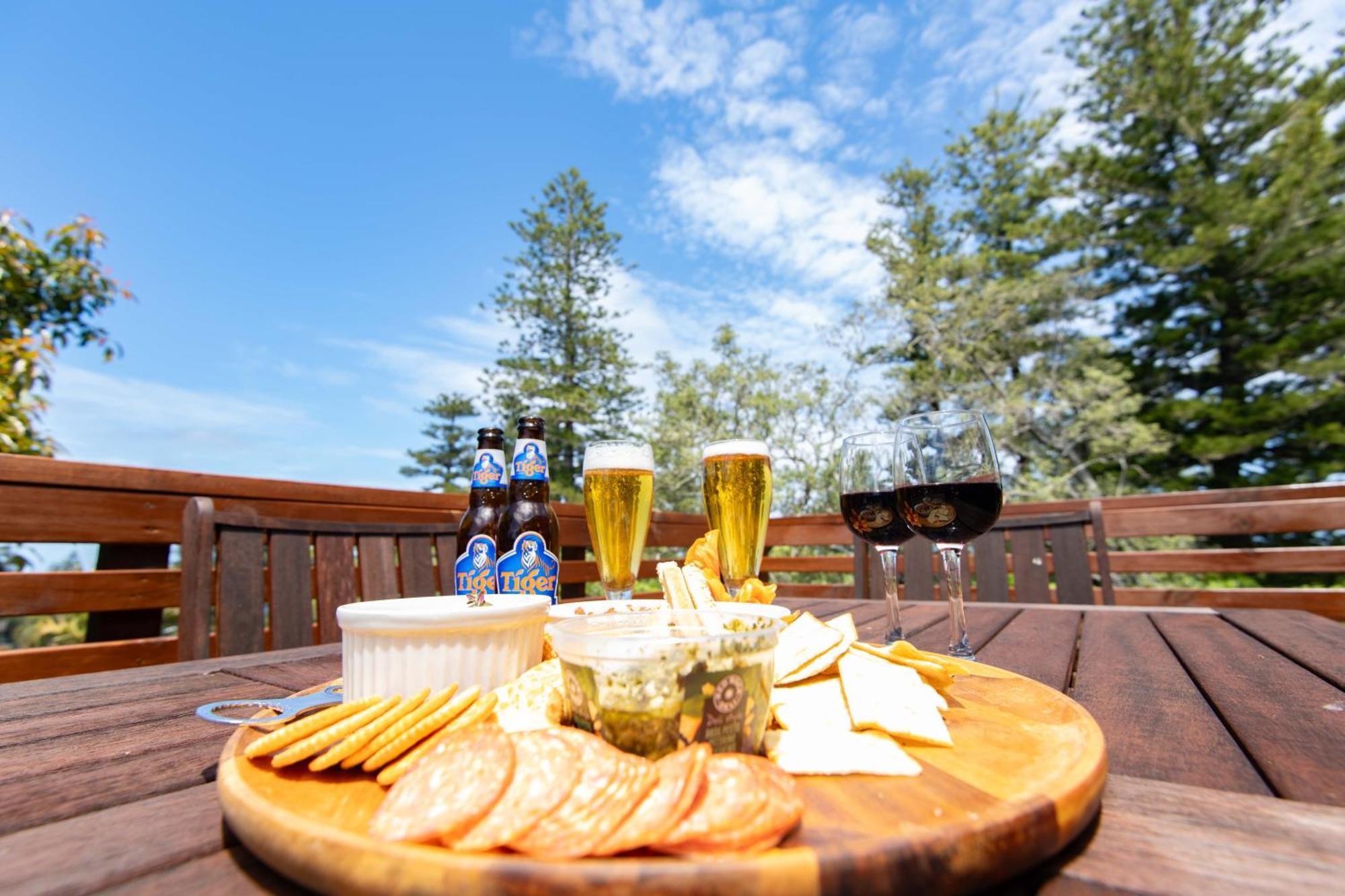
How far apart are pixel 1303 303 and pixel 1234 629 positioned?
1286 centimetres

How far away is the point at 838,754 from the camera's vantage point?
492mm

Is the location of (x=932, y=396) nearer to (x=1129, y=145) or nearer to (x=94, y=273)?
(x=1129, y=145)

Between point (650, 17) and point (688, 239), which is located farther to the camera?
point (688, 239)

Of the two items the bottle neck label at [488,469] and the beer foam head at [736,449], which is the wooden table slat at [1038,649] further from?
the bottle neck label at [488,469]

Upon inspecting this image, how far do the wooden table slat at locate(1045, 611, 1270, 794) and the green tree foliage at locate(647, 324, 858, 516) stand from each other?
30.2 ft

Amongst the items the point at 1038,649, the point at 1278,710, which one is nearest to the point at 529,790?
the point at 1278,710

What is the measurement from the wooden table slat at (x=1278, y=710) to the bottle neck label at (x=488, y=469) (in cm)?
105

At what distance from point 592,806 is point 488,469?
2.71 feet

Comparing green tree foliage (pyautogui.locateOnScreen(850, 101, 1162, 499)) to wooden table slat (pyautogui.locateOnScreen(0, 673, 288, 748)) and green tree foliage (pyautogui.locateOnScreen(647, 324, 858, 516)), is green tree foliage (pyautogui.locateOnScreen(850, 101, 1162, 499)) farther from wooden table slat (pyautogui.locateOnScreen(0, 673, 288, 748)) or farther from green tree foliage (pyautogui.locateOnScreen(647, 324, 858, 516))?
wooden table slat (pyautogui.locateOnScreen(0, 673, 288, 748))

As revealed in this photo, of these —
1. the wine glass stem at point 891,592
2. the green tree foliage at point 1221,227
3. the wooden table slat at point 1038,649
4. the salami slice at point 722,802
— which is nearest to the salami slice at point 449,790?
the salami slice at point 722,802

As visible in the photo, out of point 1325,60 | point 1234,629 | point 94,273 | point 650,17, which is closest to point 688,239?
point 650,17

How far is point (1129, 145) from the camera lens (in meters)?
11.6

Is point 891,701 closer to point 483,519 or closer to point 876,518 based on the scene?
point 876,518

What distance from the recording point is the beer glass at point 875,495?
115cm
